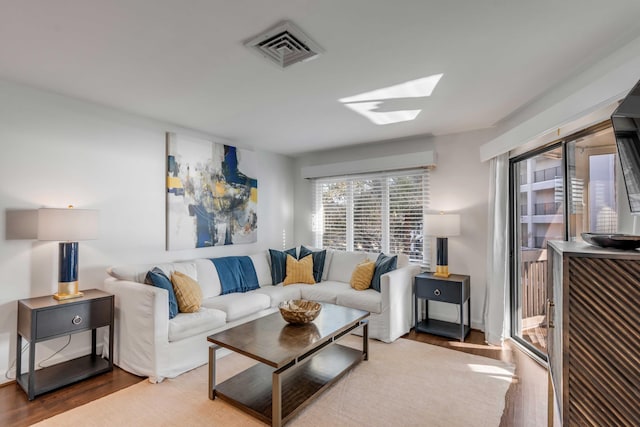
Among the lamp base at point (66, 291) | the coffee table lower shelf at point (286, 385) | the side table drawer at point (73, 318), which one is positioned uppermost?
the lamp base at point (66, 291)

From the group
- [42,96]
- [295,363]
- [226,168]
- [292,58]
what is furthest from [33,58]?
[295,363]

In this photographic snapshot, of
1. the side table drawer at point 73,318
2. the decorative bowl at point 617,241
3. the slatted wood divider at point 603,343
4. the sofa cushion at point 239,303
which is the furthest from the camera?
the sofa cushion at point 239,303

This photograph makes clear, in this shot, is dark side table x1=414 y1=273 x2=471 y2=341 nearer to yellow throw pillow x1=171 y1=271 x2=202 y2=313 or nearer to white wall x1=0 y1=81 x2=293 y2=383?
yellow throw pillow x1=171 y1=271 x2=202 y2=313

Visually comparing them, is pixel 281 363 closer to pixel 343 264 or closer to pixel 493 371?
pixel 493 371

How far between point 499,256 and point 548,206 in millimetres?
782

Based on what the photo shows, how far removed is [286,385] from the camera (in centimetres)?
235

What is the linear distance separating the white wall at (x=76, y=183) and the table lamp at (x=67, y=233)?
10.3 inches

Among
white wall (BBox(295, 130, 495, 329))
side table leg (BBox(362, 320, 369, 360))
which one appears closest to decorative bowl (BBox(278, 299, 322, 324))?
side table leg (BBox(362, 320, 369, 360))

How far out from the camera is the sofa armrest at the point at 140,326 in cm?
255

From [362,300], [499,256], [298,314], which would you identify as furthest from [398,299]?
[298,314]

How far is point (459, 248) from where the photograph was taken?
3980mm

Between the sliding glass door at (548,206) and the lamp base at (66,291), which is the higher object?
the sliding glass door at (548,206)

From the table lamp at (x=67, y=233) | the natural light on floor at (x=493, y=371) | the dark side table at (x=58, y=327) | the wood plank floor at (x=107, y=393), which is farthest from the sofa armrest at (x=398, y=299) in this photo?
the table lamp at (x=67, y=233)

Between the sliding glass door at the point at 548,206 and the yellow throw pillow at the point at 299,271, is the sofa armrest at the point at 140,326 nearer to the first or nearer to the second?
the yellow throw pillow at the point at 299,271
